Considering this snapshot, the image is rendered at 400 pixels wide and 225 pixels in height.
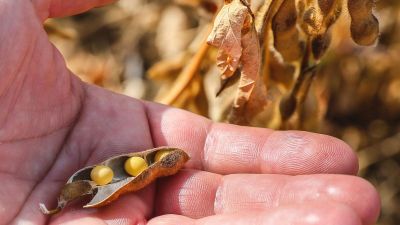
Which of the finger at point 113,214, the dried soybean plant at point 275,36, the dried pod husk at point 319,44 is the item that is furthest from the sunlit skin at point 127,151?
the dried pod husk at point 319,44

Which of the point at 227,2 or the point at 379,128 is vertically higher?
the point at 227,2

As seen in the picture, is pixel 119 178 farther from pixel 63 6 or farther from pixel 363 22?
pixel 363 22

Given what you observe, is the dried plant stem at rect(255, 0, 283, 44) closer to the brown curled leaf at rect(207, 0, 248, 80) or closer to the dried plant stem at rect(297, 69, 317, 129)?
the brown curled leaf at rect(207, 0, 248, 80)

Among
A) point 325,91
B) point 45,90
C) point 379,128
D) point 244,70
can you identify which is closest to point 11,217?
point 45,90

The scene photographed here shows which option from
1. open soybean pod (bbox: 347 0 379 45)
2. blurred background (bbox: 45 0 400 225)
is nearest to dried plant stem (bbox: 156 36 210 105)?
blurred background (bbox: 45 0 400 225)

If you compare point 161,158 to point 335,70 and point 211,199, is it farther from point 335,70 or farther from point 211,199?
point 335,70

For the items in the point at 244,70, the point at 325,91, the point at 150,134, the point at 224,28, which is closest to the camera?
the point at 224,28
